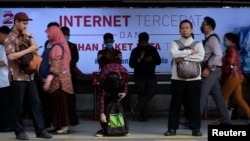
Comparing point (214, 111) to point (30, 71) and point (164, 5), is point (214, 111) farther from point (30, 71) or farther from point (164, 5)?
point (30, 71)

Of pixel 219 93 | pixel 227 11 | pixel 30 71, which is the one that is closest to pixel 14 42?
pixel 30 71

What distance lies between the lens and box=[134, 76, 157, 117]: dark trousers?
33.7 feet

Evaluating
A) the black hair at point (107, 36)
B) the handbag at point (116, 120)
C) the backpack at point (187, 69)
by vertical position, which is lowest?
the handbag at point (116, 120)

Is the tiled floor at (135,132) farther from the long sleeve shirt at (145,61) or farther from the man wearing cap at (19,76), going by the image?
the long sleeve shirt at (145,61)

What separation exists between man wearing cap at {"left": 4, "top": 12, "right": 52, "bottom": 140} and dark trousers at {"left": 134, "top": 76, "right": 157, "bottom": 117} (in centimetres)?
261

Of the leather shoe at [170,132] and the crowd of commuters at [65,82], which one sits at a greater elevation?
the crowd of commuters at [65,82]

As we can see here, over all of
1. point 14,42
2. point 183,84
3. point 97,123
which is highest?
point 14,42

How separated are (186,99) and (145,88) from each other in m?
2.02

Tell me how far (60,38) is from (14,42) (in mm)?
723

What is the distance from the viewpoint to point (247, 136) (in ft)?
18.1

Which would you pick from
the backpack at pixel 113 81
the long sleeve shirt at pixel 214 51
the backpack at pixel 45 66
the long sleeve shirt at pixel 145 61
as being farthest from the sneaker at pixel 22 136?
the long sleeve shirt at pixel 214 51

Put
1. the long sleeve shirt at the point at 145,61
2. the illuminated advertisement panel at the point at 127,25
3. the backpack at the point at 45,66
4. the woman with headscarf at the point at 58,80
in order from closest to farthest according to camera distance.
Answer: the woman with headscarf at the point at 58,80 < the backpack at the point at 45,66 < the long sleeve shirt at the point at 145,61 < the illuminated advertisement panel at the point at 127,25

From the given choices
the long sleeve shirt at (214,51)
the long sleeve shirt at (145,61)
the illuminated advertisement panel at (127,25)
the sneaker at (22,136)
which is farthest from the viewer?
the illuminated advertisement panel at (127,25)

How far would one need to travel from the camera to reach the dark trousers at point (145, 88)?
33.7 feet
